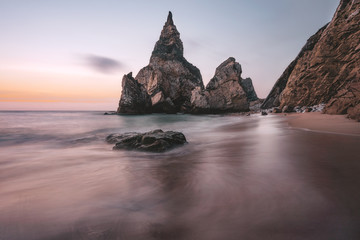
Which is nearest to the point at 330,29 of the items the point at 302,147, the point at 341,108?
the point at 341,108

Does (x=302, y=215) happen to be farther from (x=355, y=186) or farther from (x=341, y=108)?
(x=341, y=108)

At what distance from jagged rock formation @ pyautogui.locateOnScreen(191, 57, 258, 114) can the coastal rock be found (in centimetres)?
941

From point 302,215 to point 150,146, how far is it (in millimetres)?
3614

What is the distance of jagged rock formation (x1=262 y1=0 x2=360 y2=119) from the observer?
12909 millimetres

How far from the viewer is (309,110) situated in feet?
49.4

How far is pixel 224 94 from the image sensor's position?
32.3 meters

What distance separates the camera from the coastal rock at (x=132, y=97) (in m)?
31.8

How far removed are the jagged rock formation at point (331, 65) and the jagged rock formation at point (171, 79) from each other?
74.8 feet

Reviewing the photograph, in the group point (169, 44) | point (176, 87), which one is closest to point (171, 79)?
point (176, 87)

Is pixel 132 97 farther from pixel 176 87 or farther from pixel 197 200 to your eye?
pixel 197 200

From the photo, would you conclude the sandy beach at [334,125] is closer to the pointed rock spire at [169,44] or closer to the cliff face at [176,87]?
the cliff face at [176,87]

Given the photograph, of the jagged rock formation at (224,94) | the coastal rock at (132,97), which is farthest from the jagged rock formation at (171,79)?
the jagged rock formation at (224,94)

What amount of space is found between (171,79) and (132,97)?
37.1 ft

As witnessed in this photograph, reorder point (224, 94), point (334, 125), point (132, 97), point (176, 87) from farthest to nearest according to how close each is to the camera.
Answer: point (176, 87) < point (224, 94) < point (132, 97) < point (334, 125)
